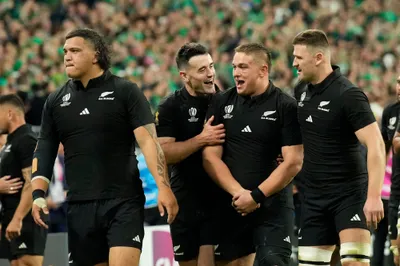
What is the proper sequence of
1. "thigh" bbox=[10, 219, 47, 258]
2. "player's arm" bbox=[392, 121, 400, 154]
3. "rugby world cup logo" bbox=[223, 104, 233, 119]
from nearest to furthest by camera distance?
"rugby world cup logo" bbox=[223, 104, 233, 119] → "player's arm" bbox=[392, 121, 400, 154] → "thigh" bbox=[10, 219, 47, 258]

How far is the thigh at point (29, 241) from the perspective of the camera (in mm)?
10664

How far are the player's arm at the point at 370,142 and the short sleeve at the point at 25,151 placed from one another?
3.75 metres

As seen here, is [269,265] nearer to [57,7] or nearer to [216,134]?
[216,134]

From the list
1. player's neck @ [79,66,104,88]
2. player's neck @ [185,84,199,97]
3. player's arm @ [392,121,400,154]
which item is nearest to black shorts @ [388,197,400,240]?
player's arm @ [392,121,400,154]

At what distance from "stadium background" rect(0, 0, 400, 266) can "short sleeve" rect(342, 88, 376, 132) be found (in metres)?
8.01

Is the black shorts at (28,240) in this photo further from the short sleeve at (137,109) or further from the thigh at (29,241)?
the short sleeve at (137,109)

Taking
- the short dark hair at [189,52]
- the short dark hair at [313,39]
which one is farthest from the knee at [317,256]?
the short dark hair at [189,52]

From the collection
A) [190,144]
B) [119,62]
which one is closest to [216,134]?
[190,144]

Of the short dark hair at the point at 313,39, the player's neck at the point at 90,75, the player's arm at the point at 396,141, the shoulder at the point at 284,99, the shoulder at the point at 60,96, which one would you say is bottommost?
the player's arm at the point at 396,141

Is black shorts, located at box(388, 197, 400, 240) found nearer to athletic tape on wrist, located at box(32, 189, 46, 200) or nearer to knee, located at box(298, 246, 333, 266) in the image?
knee, located at box(298, 246, 333, 266)

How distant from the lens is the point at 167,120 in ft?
30.3

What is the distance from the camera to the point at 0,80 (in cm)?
1694

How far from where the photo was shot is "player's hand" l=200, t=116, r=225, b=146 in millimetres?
8828

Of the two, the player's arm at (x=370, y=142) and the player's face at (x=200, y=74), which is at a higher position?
the player's face at (x=200, y=74)
